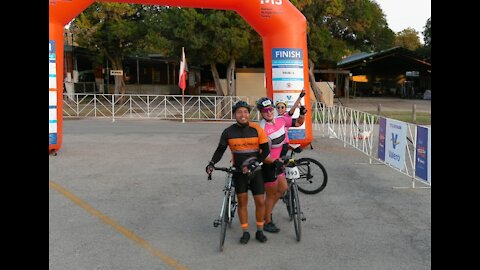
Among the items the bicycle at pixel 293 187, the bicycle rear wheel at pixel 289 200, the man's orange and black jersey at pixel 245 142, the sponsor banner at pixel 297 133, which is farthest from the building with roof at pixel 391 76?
Answer: the man's orange and black jersey at pixel 245 142

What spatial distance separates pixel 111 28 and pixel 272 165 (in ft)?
66.2

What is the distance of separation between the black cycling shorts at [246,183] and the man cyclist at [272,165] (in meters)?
0.20

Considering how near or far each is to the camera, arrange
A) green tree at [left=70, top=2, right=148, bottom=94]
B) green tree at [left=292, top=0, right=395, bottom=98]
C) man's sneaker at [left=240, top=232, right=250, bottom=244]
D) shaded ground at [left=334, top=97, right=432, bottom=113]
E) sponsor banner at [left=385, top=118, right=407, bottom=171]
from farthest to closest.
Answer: shaded ground at [left=334, top=97, right=432, bottom=113], green tree at [left=70, top=2, right=148, bottom=94], green tree at [left=292, top=0, right=395, bottom=98], sponsor banner at [left=385, top=118, right=407, bottom=171], man's sneaker at [left=240, top=232, right=250, bottom=244]

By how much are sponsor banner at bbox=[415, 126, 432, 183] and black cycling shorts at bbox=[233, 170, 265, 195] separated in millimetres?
3134

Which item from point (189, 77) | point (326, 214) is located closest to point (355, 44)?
point (189, 77)

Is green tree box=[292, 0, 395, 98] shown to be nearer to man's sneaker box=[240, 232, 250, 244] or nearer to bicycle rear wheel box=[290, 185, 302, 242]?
bicycle rear wheel box=[290, 185, 302, 242]

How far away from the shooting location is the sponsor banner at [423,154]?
20.3 feet

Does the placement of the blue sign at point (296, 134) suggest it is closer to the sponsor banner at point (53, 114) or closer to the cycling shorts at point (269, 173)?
the cycling shorts at point (269, 173)

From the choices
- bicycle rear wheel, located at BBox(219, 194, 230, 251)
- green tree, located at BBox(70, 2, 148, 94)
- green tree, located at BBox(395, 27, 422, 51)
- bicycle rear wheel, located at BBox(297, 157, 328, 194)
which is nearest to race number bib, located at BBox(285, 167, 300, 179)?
bicycle rear wheel, located at BBox(219, 194, 230, 251)

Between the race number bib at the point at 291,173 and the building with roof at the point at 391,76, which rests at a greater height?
the building with roof at the point at 391,76

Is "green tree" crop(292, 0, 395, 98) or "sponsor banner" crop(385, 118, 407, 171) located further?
"green tree" crop(292, 0, 395, 98)

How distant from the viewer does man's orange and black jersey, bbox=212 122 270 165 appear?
4.34 metres

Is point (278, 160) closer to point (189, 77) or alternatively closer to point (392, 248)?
point (392, 248)

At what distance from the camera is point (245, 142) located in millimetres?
4344
